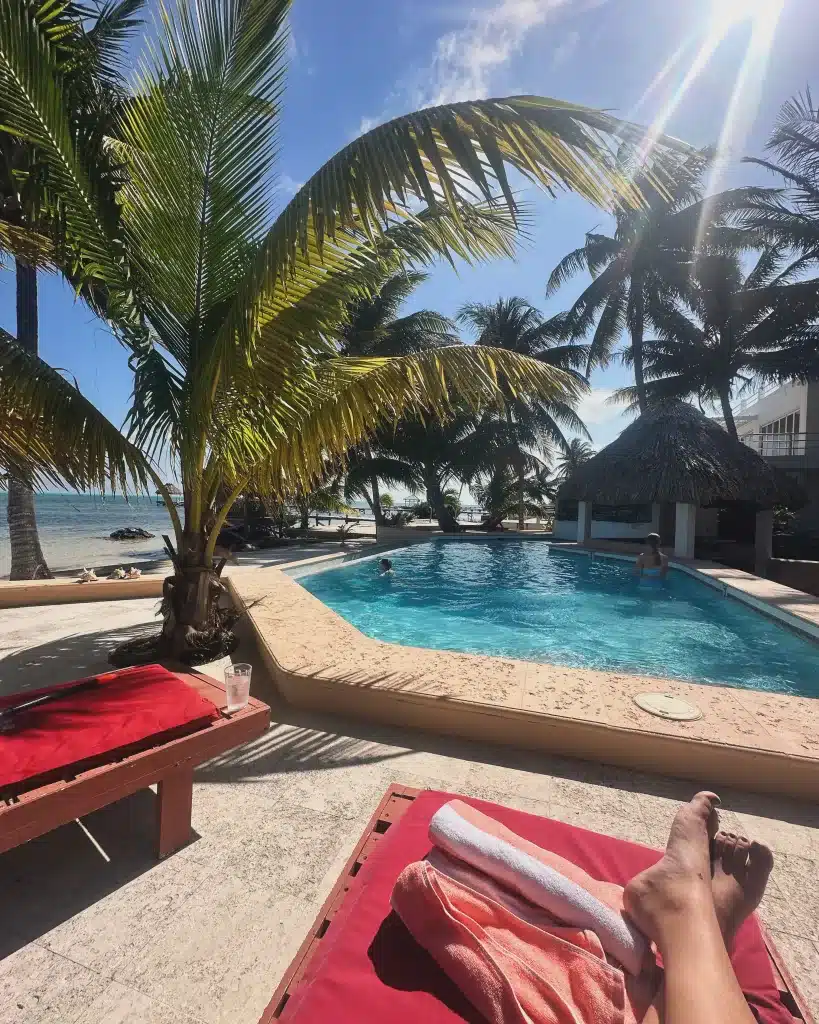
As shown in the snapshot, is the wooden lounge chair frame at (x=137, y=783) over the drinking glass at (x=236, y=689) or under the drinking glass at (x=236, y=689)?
under

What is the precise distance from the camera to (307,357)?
391cm

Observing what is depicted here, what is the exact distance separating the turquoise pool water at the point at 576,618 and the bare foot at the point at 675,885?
4.71m

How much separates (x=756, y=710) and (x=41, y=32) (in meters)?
6.62

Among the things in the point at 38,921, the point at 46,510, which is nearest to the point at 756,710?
the point at 38,921

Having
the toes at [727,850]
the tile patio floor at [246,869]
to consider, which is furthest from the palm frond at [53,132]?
the toes at [727,850]

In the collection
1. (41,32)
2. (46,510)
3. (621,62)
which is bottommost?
(46,510)

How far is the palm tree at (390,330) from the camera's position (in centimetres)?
1756

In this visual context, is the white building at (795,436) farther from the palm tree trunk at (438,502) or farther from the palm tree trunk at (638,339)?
the palm tree trunk at (438,502)

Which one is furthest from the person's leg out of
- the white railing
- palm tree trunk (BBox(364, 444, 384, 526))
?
the white railing

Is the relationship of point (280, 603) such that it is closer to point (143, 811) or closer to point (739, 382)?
point (143, 811)

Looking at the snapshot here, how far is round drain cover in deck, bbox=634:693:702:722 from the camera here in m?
3.11

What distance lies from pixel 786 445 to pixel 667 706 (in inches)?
787

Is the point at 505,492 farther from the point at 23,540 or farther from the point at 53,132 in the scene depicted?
the point at 53,132

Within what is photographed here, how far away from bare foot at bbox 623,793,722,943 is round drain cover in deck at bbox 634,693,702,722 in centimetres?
151
